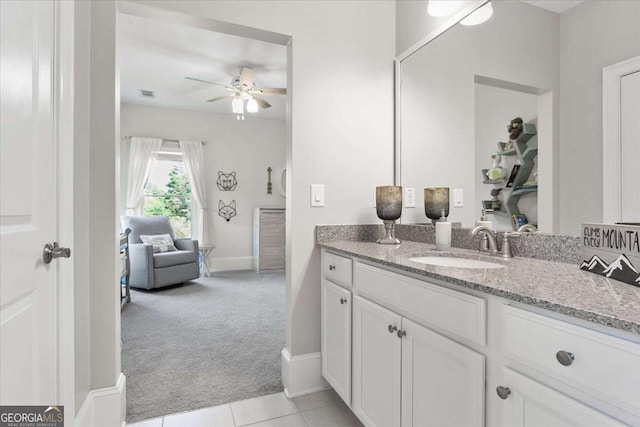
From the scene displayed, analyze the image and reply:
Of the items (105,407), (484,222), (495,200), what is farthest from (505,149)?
(105,407)

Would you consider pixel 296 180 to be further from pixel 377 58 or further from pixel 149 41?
pixel 149 41

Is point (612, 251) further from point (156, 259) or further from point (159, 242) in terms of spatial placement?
point (159, 242)

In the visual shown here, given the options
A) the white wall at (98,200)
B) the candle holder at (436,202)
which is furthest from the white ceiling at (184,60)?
the candle holder at (436,202)

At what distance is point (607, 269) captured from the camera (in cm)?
92

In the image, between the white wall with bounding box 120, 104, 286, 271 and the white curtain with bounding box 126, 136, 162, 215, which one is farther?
the white wall with bounding box 120, 104, 286, 271

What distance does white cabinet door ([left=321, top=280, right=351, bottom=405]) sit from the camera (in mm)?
1548

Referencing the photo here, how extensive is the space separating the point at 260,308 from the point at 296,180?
206 centimetres

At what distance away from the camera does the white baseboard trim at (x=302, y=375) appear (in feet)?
6.04

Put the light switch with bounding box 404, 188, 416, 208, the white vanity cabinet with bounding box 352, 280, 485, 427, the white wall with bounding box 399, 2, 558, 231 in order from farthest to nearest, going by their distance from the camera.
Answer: the light switch with bounding box 404, 188, 416, 208 < the white wall with bounding box 399, 2, 558, 231 < the white vanity cabinet with bounding box 352, 280, 485, 427

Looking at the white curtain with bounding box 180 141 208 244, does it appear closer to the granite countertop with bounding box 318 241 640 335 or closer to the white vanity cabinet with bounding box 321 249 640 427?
the white vanity cabinet with bounding box 321 249 640 427

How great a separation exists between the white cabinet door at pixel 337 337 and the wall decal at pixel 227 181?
424cm

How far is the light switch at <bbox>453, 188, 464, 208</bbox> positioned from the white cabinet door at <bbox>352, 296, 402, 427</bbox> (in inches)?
31.9

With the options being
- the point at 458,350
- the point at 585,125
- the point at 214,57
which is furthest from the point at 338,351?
the point at 214,57

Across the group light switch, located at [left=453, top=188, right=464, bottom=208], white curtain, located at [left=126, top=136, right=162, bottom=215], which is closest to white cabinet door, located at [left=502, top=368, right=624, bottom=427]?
light switch, located at [left=453, top=188, right=464, bottom=208]
